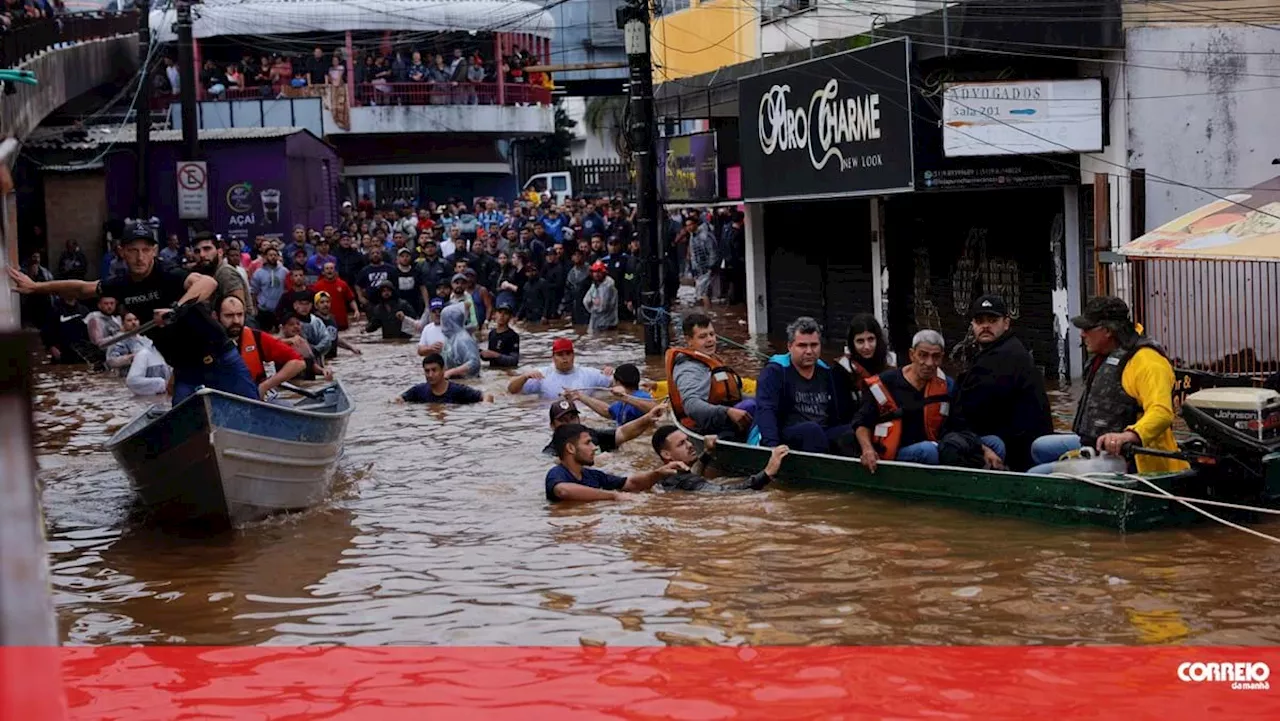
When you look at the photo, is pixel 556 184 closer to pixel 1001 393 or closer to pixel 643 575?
pixel 1001 393

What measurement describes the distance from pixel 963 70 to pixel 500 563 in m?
10.7

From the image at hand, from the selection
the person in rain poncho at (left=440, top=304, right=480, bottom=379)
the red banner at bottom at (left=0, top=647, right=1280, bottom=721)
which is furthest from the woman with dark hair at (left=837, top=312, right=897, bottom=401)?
the person in rain poncho at (left=440, top=304, right=480, bottom=379)

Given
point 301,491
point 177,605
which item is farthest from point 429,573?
point 301,491

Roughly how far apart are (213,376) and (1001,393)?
18.8 ft

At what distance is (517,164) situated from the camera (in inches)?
2709

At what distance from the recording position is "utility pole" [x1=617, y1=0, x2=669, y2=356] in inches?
936

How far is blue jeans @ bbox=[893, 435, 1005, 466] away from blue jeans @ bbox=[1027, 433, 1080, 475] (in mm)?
245

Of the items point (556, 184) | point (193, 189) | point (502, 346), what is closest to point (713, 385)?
point (502, 346)

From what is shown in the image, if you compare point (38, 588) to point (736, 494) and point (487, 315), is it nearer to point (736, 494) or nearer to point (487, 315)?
point (736, 494)

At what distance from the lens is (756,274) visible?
28.6 meters

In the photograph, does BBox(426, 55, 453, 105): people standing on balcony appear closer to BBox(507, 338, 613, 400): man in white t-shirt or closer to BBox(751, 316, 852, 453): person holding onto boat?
BBox(507, 338, 613, 400): man in white t-shirt

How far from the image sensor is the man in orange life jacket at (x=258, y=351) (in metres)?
13.6

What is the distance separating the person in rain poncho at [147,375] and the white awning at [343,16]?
40212mm

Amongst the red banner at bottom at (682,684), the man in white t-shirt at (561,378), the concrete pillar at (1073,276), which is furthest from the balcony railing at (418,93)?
the red banner at bottom at (682,684)
